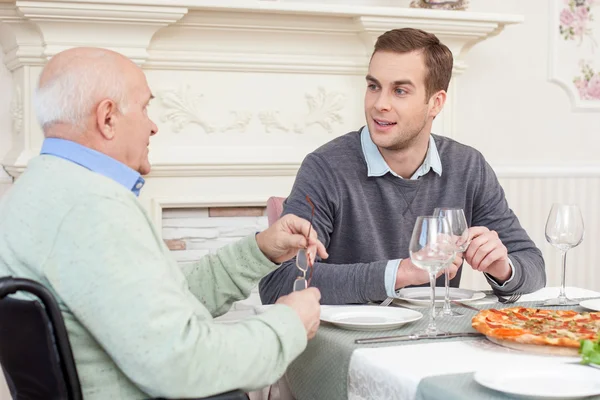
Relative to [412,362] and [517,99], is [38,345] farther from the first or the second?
[517,99]

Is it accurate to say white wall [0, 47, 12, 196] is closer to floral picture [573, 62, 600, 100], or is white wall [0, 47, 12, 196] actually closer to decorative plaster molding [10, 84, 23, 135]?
decorative plaster molding [10, 84, 23, 135]

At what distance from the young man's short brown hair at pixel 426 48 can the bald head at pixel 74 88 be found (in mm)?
1047

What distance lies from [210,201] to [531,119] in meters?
1.47

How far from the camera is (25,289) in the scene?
108 centimetres

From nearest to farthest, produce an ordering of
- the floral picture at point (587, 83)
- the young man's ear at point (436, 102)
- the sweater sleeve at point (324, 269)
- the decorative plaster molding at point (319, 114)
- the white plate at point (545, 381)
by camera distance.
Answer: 1. the white plate at point (545, 381)
2. the sweater sleeve at point (324, 269)
3. the young man's ear at point (436, 102)
4. the decorative plaster molding at point (319, 114)
5. the floral picture at point (587, 83)

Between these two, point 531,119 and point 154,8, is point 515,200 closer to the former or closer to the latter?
point 531,119

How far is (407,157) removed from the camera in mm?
2133

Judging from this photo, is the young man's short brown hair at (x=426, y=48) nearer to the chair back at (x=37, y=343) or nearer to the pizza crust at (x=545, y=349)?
the pizza crust at (x=545, y=349)

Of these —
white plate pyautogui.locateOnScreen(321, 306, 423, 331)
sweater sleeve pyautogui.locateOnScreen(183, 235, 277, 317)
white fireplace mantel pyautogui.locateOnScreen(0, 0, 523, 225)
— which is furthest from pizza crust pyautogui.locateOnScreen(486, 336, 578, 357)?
white fireplace mantel pyautogui.locateOnScreen(0, 0, 523, 225)

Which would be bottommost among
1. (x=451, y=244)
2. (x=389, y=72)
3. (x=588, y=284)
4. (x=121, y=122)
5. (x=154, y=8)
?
(x=588, y=284)

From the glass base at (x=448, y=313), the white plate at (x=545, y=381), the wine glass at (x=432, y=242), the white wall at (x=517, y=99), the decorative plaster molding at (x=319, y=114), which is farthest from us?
the white wall at (x=517, y=99)

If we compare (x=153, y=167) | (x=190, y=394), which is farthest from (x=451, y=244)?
(x=153, y=167)

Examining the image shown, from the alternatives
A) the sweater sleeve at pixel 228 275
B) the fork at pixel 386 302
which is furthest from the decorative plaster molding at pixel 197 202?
the fork at pixel 386 302

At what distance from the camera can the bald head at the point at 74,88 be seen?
1.25 m
